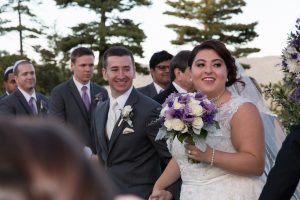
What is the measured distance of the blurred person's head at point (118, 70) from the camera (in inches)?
246

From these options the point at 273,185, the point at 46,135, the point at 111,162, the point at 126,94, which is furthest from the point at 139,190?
the point at 46,135

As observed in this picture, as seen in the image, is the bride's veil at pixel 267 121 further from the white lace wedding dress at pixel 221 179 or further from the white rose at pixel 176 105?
the white rose at pixel 176 105

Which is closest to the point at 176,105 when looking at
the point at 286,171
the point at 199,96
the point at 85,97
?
the point at 199,96

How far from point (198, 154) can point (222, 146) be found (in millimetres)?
209

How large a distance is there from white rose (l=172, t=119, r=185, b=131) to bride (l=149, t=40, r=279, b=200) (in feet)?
0.62

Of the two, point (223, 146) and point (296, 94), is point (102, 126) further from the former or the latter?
point (296, 94)

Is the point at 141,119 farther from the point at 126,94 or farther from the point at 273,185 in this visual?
the point at 273,185

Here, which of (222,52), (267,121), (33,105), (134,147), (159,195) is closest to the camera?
(222,52)

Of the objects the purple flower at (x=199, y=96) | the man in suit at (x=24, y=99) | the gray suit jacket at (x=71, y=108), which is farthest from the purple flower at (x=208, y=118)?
the man in suit at (x=24, y=99)

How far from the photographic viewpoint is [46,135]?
707mm

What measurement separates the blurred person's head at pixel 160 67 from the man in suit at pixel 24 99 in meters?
2.01

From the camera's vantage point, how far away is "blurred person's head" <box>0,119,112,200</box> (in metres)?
0.68

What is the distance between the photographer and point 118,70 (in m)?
6.40

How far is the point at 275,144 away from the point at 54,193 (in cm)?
553
